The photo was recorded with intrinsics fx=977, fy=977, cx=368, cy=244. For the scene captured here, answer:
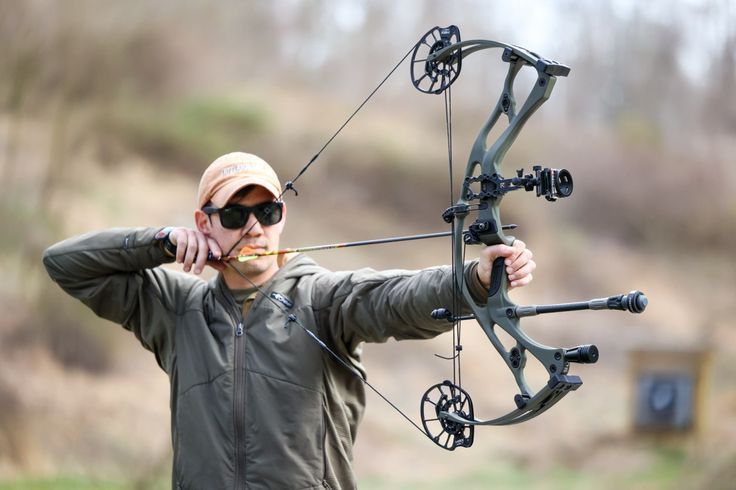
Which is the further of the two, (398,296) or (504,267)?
(398,296)

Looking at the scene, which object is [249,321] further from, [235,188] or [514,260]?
[514,260]

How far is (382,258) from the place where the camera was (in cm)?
1178

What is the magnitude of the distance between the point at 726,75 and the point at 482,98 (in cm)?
351

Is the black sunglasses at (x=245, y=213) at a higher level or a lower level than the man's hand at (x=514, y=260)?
higher

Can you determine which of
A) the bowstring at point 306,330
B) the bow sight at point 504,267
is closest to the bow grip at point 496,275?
the bow sight at point 504,267

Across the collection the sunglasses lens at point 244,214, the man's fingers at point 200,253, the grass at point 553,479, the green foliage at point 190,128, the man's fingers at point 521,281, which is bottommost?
the grass at point 553,479

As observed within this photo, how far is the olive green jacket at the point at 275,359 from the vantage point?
2.30m

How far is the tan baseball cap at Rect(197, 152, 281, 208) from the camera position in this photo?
252 cm

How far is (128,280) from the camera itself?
266 centimetres

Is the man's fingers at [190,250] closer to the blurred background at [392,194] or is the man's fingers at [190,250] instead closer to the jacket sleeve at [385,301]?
the jacket sleeve at [385,301]

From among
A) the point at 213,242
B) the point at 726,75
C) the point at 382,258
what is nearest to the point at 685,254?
the point at 726,75

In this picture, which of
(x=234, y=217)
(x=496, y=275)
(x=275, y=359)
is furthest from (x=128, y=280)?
(x=496, y=275)

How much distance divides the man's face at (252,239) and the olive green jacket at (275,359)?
4 cm

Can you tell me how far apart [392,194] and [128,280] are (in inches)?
400
